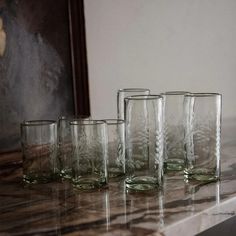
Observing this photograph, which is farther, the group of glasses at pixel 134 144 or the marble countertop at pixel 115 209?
the group of glasses at pixel 134 144

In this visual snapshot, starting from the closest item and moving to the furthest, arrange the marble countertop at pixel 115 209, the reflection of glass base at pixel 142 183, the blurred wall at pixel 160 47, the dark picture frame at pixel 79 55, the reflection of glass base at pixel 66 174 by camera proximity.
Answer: the marble countertop at pixel 115 209 < the reflection of glass base at pixel 142 183 < the reflection of glass base at pixel 66 174 < the dark picture frame at pixel 79 55 < the blurred wall at pixel 160 47

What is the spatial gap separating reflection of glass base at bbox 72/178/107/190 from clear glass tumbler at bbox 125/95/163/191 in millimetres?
51

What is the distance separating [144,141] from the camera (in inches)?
40.3

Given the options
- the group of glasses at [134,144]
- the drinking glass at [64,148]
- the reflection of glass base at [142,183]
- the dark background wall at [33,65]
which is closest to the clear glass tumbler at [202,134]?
the group of glasses at [134,144]

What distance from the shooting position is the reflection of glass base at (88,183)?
3.31 feet

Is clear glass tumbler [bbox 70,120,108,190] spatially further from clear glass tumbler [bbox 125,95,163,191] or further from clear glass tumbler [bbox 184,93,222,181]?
clear glass tumbler [bbox 184,93,222,181]

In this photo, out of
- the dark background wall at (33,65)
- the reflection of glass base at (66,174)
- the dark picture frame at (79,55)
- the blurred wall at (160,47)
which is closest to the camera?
the reflection of glass base at (66,174)

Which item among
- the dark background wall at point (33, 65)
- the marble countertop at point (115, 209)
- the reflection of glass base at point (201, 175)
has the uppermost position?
the dark background wall at point (33, 65)

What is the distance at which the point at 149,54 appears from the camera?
1.71m

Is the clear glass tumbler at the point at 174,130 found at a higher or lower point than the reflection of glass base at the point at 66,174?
higher

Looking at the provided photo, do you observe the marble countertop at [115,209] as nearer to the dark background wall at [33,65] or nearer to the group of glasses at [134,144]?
the group of glasses at [134,144]

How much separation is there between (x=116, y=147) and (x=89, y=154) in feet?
0.29

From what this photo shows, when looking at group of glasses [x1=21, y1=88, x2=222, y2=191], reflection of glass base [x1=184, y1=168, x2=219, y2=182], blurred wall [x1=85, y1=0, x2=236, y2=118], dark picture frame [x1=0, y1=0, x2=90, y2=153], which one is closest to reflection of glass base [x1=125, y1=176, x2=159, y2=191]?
group of glasses [x1=21, y1=88, x2=222, y2=191]

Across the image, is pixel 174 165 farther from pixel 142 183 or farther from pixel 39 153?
pixel 39 153
